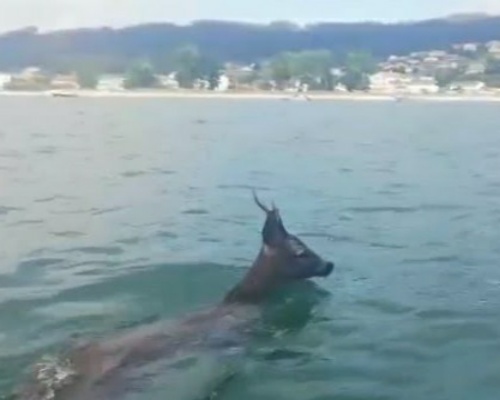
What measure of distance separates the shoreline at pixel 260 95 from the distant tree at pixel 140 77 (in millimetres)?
271

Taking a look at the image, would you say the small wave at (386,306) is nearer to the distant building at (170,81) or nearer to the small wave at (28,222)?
the small wave at (28,222)

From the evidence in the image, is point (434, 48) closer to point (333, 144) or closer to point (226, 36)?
point (333, 144)

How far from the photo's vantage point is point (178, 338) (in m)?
5.14

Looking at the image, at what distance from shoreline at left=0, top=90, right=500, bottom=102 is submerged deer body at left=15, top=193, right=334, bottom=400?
13816 mm

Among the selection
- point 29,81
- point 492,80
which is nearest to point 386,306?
point 29,81

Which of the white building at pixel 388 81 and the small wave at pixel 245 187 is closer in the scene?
the small wave at pixel 245 187

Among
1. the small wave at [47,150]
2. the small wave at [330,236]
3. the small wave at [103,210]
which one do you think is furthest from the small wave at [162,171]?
the small wave at [330,236]

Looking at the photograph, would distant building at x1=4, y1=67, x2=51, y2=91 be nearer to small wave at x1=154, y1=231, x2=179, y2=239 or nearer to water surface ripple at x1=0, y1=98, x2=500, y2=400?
water surface ripple at x1=0, y1=98, x2=500, y2=400

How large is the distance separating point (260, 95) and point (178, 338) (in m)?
17.1

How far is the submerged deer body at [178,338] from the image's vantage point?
4465 mm

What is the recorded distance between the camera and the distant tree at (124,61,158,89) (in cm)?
1752

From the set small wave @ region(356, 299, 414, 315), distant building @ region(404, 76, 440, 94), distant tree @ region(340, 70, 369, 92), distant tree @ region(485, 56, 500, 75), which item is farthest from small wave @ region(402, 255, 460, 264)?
distant tree @ region(485, 56, 500, 75)

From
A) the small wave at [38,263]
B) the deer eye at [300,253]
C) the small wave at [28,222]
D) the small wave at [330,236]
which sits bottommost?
the small wave at [28,222]

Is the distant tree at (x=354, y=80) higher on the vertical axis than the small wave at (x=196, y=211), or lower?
higher
